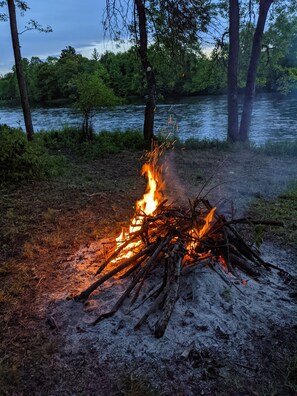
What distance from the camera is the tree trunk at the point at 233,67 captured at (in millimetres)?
13305

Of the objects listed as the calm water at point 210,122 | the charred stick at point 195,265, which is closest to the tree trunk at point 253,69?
the calm water at point 210,122

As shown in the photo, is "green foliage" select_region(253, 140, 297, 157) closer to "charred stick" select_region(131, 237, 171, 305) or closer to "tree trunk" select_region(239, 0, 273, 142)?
"tree trunk" select_region(239, 0, 273, 142)

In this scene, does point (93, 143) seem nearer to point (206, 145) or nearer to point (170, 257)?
point (206, 145)

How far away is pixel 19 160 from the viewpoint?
8102mm

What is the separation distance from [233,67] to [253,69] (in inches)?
33.2

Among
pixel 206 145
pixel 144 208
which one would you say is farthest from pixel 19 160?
pixel 206 145

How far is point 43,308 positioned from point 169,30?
34.8 feet

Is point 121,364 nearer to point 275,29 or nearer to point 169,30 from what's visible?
point 169,30

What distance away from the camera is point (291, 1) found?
1427 centimetres

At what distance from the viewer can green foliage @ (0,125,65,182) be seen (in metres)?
7.99

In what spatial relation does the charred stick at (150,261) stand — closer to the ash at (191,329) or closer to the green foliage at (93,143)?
the ash at (191,329)

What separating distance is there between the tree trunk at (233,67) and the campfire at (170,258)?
11199 mm

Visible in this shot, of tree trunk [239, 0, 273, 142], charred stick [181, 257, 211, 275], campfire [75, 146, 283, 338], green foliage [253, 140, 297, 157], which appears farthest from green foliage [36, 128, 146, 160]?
charred stick [181, 257, 211, 275]

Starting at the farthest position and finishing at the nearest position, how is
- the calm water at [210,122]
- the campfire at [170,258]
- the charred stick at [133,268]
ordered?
the calm water at [210,122], the charred stick at [133,268], the campfire at [170,258]
